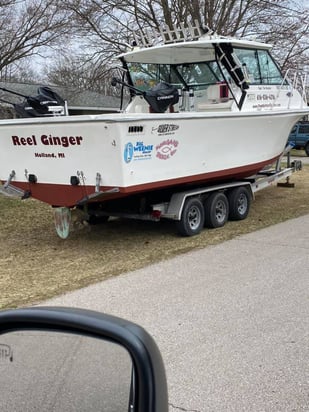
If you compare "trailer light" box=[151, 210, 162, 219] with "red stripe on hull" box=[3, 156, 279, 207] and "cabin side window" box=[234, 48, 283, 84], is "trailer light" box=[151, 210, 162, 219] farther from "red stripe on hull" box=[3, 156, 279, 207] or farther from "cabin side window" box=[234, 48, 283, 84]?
"cabin side window" box=[234, 48, 283, 84]

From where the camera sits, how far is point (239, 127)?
29.6 feet

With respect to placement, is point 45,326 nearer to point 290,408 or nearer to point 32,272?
point 290,408

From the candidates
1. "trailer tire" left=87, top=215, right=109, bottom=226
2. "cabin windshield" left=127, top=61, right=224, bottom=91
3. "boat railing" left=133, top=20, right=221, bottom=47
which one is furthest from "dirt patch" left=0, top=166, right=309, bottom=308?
"boat railing" left=133, top=20, right=221, bottom=47

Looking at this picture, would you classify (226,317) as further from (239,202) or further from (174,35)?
(174,35)

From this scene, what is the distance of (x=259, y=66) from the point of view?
10.0 metres

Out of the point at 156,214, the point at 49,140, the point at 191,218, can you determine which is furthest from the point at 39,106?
the point at 191,218

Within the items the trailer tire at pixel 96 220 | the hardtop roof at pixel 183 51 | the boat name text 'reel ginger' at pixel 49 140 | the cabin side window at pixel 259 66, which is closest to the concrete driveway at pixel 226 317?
the boat name text 'reel ginger' at pixel 49 140

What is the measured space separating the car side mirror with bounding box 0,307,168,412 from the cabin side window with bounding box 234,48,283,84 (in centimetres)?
825

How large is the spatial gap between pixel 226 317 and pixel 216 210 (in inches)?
173

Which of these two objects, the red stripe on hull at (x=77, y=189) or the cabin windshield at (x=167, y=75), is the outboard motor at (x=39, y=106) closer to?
the red stripe on hull at (x=77, y=189)

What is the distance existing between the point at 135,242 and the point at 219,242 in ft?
4.26

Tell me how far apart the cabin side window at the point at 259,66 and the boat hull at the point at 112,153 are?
3.99 ft

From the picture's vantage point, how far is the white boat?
7.10 meters

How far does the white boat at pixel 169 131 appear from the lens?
Answer: 710 centimetres
